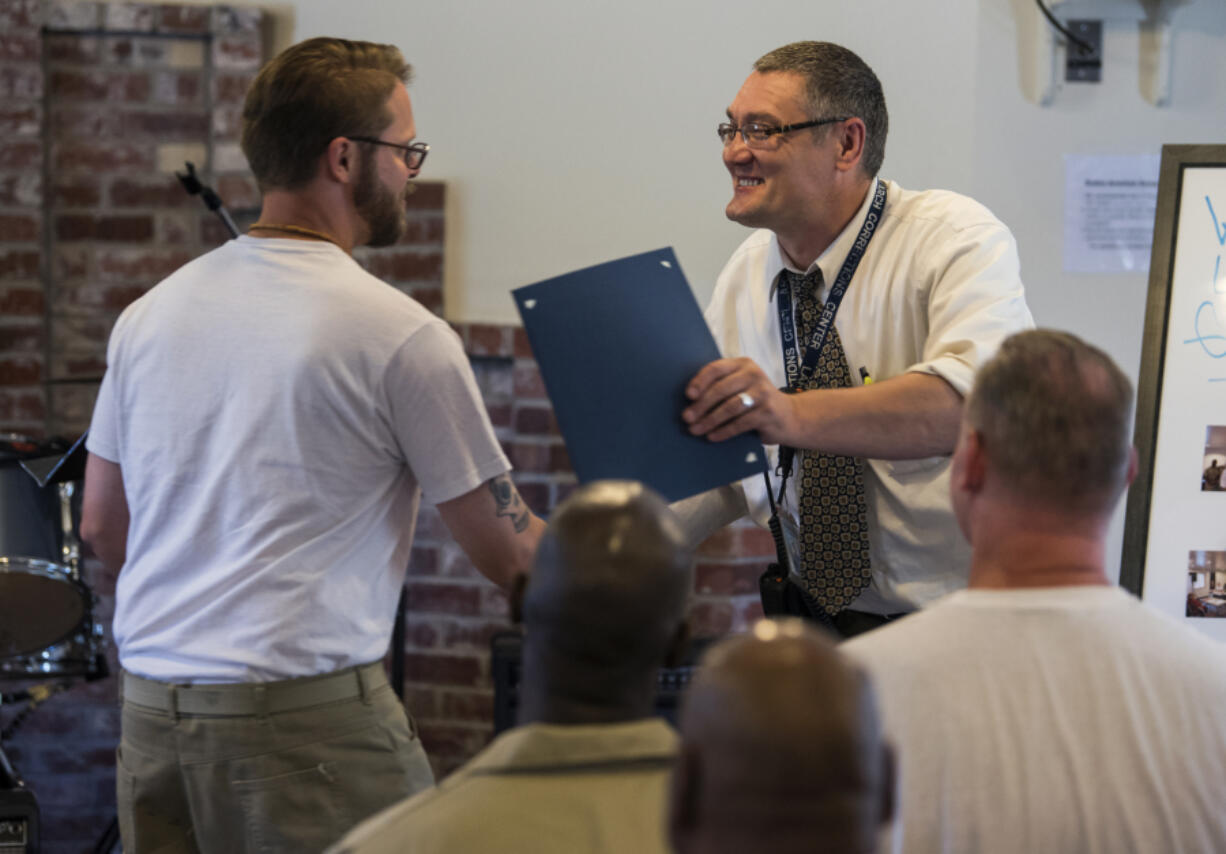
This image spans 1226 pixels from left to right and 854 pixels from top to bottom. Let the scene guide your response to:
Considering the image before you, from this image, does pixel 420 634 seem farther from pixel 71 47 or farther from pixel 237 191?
pixel 71 47

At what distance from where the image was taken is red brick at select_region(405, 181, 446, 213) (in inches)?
114

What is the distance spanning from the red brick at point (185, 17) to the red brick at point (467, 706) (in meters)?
1.63

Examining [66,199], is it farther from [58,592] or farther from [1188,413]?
[1188,413]

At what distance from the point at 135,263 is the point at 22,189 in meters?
0.29

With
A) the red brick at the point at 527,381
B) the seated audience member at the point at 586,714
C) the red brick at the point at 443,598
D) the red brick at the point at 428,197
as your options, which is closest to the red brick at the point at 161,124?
the red brick at the point at 428,197

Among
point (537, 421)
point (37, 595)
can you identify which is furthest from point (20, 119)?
point (537, 421)

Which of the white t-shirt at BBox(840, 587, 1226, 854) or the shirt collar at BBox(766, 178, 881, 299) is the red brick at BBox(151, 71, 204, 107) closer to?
the shirt collar at BBox(766, 178, 881, 299)

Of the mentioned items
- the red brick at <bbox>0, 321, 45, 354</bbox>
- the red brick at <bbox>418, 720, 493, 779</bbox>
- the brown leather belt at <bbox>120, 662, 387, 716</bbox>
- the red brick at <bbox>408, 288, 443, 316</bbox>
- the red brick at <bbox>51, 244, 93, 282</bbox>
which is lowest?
the red brick at <bbox>418, 720, 493, 779</bbox>

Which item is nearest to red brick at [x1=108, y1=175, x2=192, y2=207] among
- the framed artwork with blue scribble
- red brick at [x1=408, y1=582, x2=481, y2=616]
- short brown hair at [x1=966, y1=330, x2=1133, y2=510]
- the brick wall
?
the brick wall

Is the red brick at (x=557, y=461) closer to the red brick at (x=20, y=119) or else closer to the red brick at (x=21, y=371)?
the red brick at (x=21, y=371)

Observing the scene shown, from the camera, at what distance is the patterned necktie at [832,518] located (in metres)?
1.88

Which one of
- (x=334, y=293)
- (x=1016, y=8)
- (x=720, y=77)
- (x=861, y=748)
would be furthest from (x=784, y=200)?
(x=861, y=748)

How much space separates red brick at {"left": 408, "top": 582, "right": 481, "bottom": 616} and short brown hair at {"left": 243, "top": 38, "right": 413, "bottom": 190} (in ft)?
4.90

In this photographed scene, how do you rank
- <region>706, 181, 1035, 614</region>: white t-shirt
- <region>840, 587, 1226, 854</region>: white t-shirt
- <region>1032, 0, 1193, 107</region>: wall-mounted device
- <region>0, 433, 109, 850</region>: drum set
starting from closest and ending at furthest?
<region>840, 587, 1226, 854</region>: white t-shirt, <region>706, 181, 1035, 614</region>: white t-shirt, <region>0, 433, 109, 850</region>: drum set, <region>1032, 0, 1193, 107</region>: wall-mounted device
